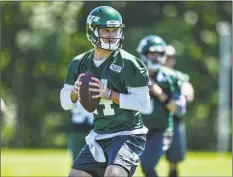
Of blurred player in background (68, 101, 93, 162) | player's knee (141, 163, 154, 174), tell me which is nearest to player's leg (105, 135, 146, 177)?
player's knee (141, 163, 154, 174)

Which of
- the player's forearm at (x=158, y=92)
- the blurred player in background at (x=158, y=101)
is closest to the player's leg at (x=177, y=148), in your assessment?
the blurred player in background at (x=158, y=101)

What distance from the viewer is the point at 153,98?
9.65 m

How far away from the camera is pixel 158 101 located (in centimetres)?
970

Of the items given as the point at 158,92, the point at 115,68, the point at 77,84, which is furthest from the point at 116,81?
the point at 158,92

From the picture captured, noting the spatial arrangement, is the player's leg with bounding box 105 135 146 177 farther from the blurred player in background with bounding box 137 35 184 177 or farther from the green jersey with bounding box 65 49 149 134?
the blurred player in background with bounding box 137 35 184 177

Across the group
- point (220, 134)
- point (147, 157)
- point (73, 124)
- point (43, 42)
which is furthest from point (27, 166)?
point (43, 42)

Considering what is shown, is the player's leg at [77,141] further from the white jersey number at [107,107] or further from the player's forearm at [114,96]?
the player's forearm at [114,96]

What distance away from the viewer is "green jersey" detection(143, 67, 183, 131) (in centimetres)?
959

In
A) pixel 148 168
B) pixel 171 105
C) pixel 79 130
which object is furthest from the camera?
pixel 79 130

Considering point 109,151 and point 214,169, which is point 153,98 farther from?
point 214,169

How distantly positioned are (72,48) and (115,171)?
3175 centimetres

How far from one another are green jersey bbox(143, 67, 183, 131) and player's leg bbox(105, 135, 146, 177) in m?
2.84

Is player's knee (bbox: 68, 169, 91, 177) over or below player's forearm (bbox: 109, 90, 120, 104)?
below

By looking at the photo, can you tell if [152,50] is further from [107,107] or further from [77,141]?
[107,107]
